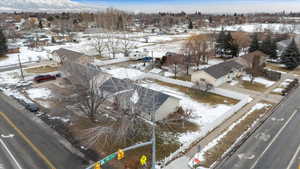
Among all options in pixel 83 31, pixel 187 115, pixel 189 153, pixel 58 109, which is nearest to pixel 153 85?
pixel 187 115

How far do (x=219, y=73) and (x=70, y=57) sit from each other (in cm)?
3041

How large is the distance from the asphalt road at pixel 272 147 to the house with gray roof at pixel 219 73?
11.3 m

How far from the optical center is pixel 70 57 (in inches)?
1780

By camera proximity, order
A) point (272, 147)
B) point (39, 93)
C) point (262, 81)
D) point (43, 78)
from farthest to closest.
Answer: point (262, 81)
point (43, 78)
point (39, 93)
point (272, 147)

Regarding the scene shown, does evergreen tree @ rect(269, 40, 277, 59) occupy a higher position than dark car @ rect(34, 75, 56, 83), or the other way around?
evergreen tree @ rect(269, 40, 277, 59)

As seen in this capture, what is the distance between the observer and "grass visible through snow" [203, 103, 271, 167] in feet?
60.5

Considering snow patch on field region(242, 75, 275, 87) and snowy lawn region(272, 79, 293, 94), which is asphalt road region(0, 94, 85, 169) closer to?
snowy lawn region(272, 79, 293, 94)

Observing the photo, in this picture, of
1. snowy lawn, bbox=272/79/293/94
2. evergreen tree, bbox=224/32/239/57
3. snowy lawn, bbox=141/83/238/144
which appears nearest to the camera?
snowy lawn, bbox=141/83/238/144

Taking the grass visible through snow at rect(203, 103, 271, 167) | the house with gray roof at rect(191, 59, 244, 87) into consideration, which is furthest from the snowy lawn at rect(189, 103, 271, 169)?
the house with gray roof at rect(191, 59, 244, 87)

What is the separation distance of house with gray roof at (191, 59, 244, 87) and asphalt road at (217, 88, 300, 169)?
11.3m

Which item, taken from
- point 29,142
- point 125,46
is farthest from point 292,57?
point 29,142

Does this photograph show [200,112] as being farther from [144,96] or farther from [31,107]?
[31,107]

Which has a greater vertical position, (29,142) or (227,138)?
(29,142)

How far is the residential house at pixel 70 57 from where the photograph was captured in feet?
144
